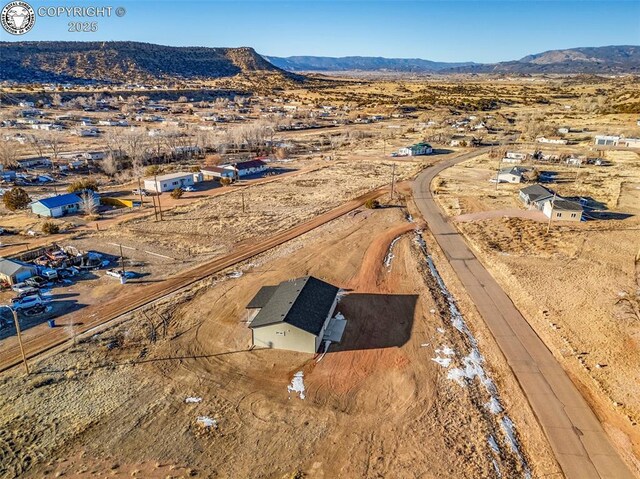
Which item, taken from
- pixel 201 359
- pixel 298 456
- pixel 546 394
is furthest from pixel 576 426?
pixel 201 359

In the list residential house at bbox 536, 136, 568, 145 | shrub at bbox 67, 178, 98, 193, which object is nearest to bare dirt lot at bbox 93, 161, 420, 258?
shrub at bbox 67, 178, 98, 193

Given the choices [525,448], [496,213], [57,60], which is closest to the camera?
[525,448]

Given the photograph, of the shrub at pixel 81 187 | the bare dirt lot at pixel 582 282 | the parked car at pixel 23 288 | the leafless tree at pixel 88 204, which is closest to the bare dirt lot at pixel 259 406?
the bare dirt lot at pixel 582 282

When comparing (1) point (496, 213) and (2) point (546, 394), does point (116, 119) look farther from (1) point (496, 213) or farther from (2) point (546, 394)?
(2) point (546, 394)

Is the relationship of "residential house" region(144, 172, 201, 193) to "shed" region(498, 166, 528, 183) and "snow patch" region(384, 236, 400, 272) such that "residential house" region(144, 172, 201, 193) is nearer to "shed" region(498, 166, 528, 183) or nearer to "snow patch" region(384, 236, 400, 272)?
"snow patch" region(384, 236, 400, 272)

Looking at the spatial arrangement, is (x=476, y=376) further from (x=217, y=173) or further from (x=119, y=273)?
(x=217, y=173)

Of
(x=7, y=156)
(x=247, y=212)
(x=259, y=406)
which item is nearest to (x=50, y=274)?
(x=247, y=212)
